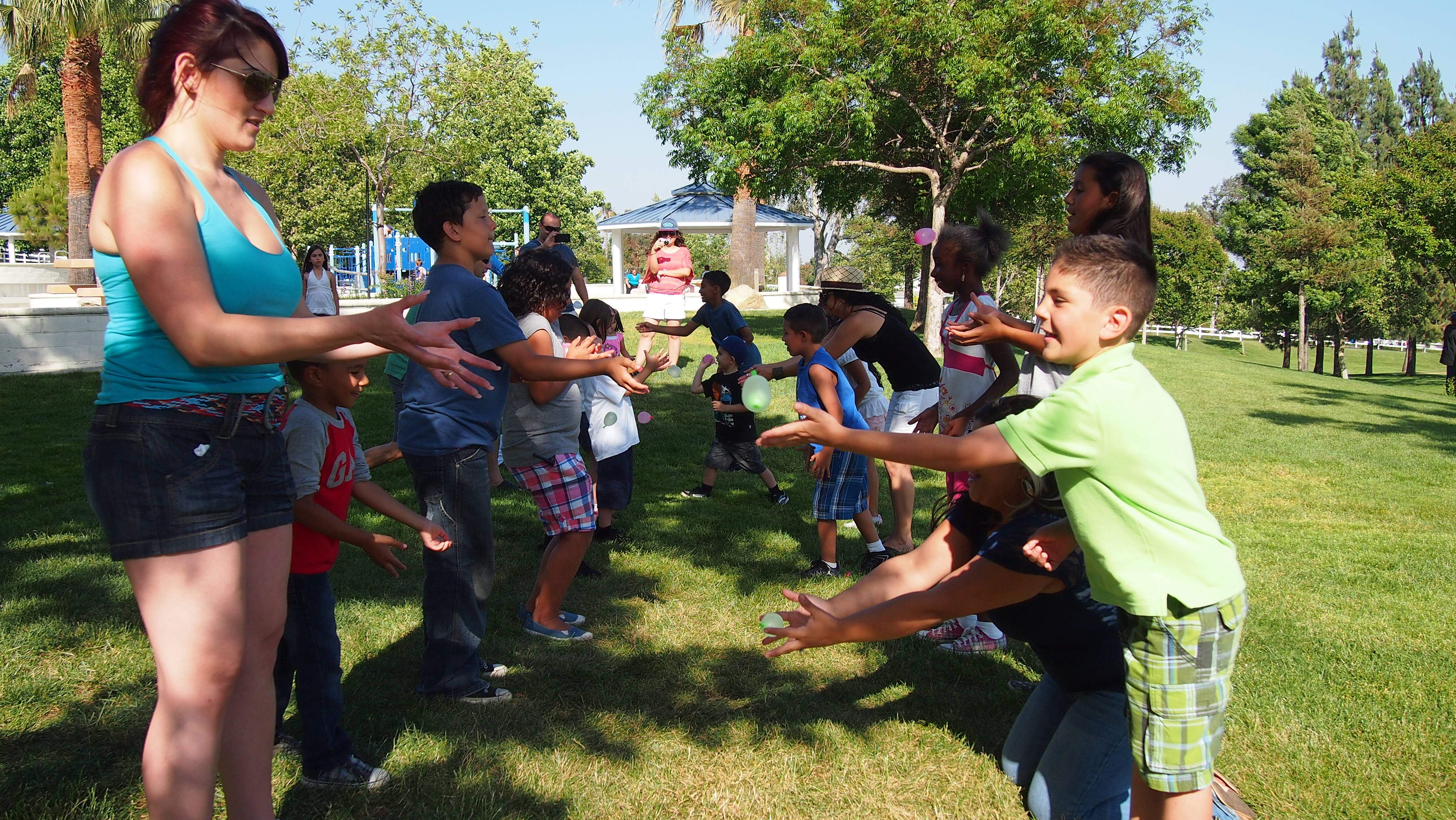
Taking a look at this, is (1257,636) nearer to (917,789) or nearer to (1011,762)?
(1011,762)

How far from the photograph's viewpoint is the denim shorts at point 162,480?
1949mm

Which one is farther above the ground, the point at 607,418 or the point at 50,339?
the point at 50,339

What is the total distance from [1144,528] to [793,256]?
33.6m

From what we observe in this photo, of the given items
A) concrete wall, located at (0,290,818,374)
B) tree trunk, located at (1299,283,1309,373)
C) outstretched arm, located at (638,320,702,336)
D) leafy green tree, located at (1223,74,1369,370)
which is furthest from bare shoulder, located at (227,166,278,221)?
tree trunk, located at (1299,283,1309,373)

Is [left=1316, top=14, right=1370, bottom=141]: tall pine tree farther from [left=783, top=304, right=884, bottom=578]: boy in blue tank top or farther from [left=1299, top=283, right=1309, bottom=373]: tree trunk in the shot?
[left=783, top=304, right=884, bottom=578]: boy in blue tank top

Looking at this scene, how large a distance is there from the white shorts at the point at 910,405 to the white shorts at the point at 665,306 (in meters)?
9.79

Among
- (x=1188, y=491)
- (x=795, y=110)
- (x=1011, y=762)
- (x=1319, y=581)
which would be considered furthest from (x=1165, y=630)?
(x=795, y=110)

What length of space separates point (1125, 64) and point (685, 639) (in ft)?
66.2

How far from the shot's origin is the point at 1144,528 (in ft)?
7.77

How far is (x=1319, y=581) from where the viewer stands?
5719 millimetres

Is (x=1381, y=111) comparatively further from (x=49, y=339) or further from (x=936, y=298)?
(x=49, y=339)

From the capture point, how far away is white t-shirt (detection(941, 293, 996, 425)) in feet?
15.6

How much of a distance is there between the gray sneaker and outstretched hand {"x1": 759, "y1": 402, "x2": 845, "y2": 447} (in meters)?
1.84

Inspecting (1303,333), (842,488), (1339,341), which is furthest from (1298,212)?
(842,488)
